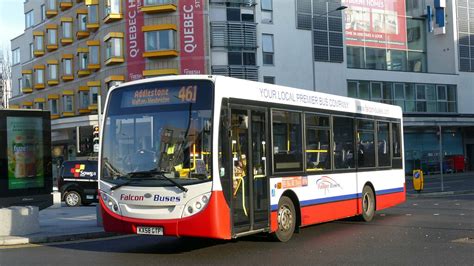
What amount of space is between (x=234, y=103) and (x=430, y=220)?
7.62 meters

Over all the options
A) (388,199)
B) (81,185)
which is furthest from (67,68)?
(388,199)

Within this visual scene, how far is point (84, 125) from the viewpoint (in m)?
43.6

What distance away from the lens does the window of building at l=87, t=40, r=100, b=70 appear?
152ft

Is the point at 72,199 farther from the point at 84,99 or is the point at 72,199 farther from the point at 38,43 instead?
the point at 38,43

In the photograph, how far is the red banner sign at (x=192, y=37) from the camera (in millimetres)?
40312

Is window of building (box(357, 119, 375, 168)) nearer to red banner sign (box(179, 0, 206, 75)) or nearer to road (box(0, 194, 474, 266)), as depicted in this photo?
road (box(0, 194, 474, 266))

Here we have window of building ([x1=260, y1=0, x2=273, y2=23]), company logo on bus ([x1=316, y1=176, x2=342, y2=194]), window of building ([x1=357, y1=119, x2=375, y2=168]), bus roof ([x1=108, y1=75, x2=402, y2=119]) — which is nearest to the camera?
bus roof ([x1=108, y1=75, x2=402, y2=119])

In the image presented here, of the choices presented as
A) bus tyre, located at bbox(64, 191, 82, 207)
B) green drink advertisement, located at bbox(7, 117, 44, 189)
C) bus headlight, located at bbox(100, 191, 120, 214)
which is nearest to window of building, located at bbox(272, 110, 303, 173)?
bus headlight, located at bbox(100, 191, 120, 214)

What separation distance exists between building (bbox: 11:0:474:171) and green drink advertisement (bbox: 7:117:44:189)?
22038mm

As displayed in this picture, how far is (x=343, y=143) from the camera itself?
13094 millimetres

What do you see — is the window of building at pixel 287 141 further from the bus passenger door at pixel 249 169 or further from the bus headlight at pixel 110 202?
the bus headlight at pixel 110 202

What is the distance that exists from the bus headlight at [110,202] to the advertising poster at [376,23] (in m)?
41.3

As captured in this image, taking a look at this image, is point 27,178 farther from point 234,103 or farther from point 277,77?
point 277,77

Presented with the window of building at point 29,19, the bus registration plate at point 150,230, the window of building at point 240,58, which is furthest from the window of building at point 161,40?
the bus registration plate at point 150,230
